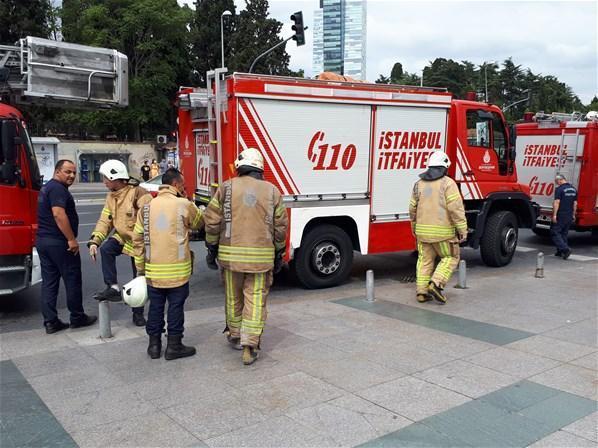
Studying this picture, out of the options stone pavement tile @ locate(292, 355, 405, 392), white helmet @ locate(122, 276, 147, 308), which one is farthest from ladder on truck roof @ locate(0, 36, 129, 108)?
stone pavement tile @ locate(292, 355, 405, 392)

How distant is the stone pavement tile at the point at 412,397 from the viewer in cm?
403

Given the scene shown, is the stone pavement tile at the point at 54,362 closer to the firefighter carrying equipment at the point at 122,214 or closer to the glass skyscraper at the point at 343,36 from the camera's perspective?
the firefighter carrying equipment at the point at 122,214

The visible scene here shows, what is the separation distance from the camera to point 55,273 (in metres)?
5.86

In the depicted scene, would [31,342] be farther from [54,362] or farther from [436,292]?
[436,292]

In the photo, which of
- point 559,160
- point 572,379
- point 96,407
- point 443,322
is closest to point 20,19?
point 559,160

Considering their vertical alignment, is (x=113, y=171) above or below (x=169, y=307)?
above

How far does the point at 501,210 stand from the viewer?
9820mm

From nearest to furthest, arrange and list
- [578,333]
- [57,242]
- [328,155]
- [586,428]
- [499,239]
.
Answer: [586,428], [57,242], [578,333], [328,155], [499,239]

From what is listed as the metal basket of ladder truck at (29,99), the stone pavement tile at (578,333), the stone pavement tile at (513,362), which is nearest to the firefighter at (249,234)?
the stone pavement tile at (513,362)

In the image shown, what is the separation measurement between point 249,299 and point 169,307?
693 mm

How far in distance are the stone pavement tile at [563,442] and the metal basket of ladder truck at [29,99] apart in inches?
209

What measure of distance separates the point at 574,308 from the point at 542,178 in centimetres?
639

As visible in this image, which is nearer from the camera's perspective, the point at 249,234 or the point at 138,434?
the point at 138,434

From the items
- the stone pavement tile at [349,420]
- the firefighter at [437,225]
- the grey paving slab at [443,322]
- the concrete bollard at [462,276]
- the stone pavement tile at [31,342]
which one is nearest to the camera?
the stone pavement tile at [349,420]
